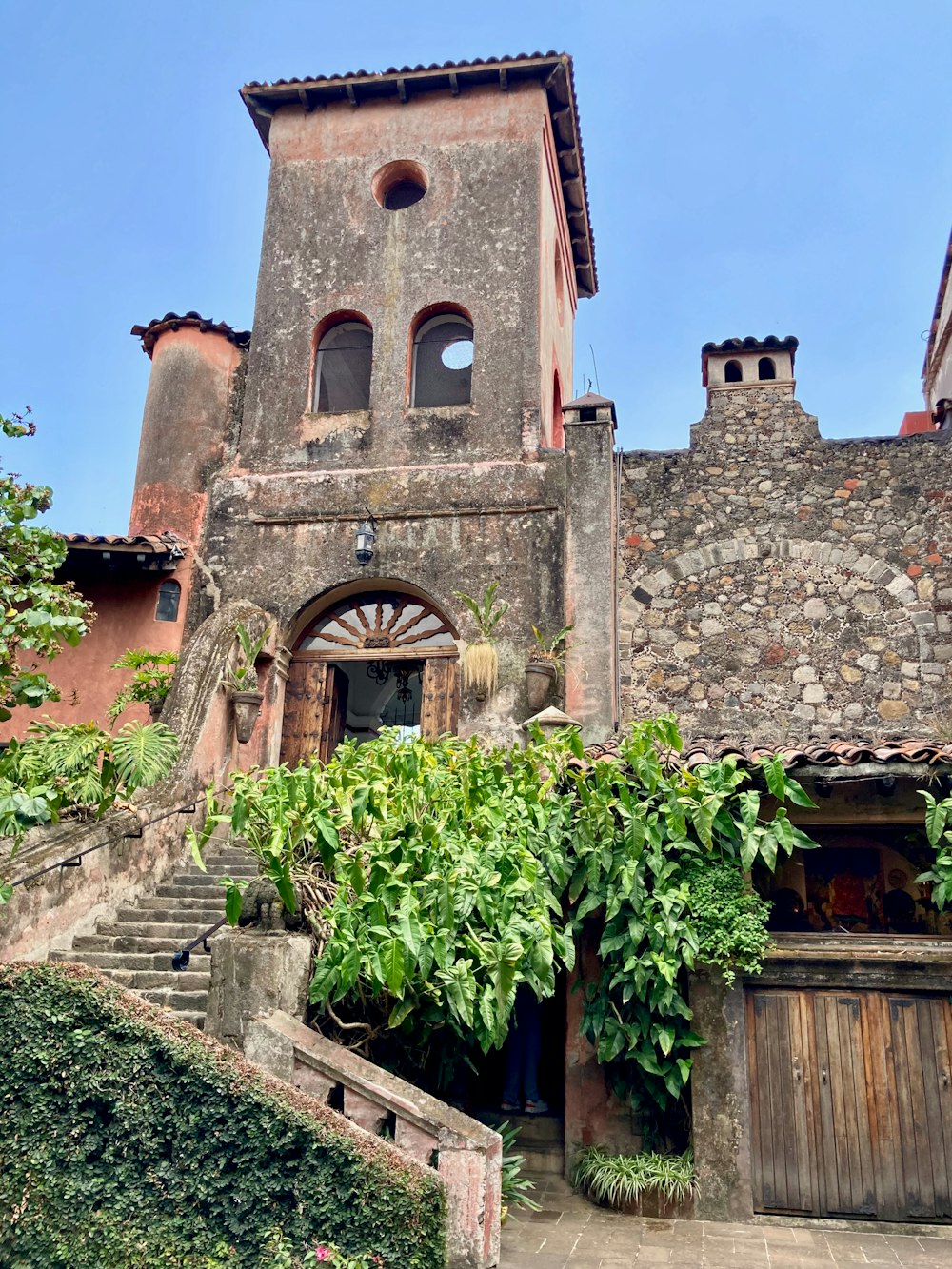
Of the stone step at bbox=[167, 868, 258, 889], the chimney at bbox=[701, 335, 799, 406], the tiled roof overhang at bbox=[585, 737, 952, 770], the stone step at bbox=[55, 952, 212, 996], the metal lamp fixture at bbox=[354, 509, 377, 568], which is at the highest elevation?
the chimney at bbox=[701, 335, 799, 406]

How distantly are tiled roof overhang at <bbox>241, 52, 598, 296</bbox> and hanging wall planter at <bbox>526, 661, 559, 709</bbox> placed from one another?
740cm

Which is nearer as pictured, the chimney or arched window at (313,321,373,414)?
the chimney

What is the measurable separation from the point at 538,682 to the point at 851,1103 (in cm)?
454

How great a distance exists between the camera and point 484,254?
12648 millimetres

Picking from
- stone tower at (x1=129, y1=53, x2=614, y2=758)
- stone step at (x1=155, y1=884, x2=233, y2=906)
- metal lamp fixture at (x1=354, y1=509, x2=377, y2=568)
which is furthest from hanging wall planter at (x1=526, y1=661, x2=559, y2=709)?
stone step at (x1=155, y1=884, x2=233, y2=906)

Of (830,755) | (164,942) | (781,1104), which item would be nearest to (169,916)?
(164,942)

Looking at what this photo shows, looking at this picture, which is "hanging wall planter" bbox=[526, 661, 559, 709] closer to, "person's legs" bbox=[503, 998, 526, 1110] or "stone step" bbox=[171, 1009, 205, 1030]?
"person's legs" bbox=[503, 998, 526, 1110]

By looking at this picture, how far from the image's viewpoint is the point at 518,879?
7.12 m

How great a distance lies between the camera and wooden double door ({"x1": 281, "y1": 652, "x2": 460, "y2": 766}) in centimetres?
1146

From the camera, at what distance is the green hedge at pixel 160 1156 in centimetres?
558

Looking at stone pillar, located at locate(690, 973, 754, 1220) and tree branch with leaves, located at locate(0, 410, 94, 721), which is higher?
tree branch with leaves, located at locate(0, 410, 94, 721)

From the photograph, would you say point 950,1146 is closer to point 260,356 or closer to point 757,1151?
point 757,1151

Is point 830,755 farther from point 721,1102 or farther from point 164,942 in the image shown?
point 164,942

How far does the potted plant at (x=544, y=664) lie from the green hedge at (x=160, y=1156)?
5215 mm
